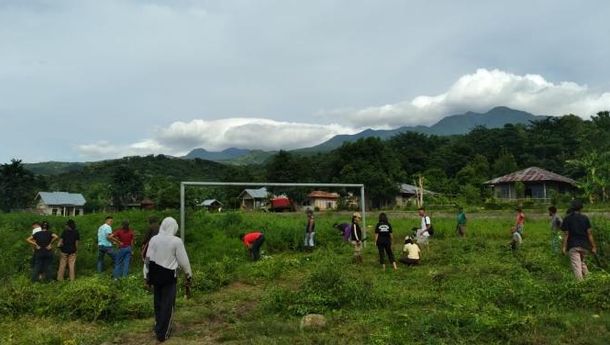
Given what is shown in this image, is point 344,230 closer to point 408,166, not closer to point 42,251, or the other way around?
point 42,251

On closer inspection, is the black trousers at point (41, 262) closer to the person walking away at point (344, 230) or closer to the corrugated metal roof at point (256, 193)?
the person walking away at point (344, 230)

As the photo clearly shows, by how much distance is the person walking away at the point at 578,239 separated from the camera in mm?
9805

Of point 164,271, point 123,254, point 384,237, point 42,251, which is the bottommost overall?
point 123,254

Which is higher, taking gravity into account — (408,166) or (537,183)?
(408,166)

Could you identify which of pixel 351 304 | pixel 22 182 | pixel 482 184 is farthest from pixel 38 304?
pixel 22 182

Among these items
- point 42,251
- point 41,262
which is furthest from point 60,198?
point 42,251

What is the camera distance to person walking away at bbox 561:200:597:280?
32.2ft

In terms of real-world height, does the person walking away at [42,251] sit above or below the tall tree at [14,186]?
below

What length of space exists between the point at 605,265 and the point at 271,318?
874 cm

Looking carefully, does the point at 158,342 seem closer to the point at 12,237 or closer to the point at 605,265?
the point at 605,265

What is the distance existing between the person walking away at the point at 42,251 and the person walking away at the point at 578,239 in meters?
12.9

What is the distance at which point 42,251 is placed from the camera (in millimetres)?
13062

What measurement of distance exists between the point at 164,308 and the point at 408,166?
77.3 m

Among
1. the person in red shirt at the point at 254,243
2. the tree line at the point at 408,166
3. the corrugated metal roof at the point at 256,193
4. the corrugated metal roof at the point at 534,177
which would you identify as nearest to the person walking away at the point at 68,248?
the person in red shirt at the point at 254,243
